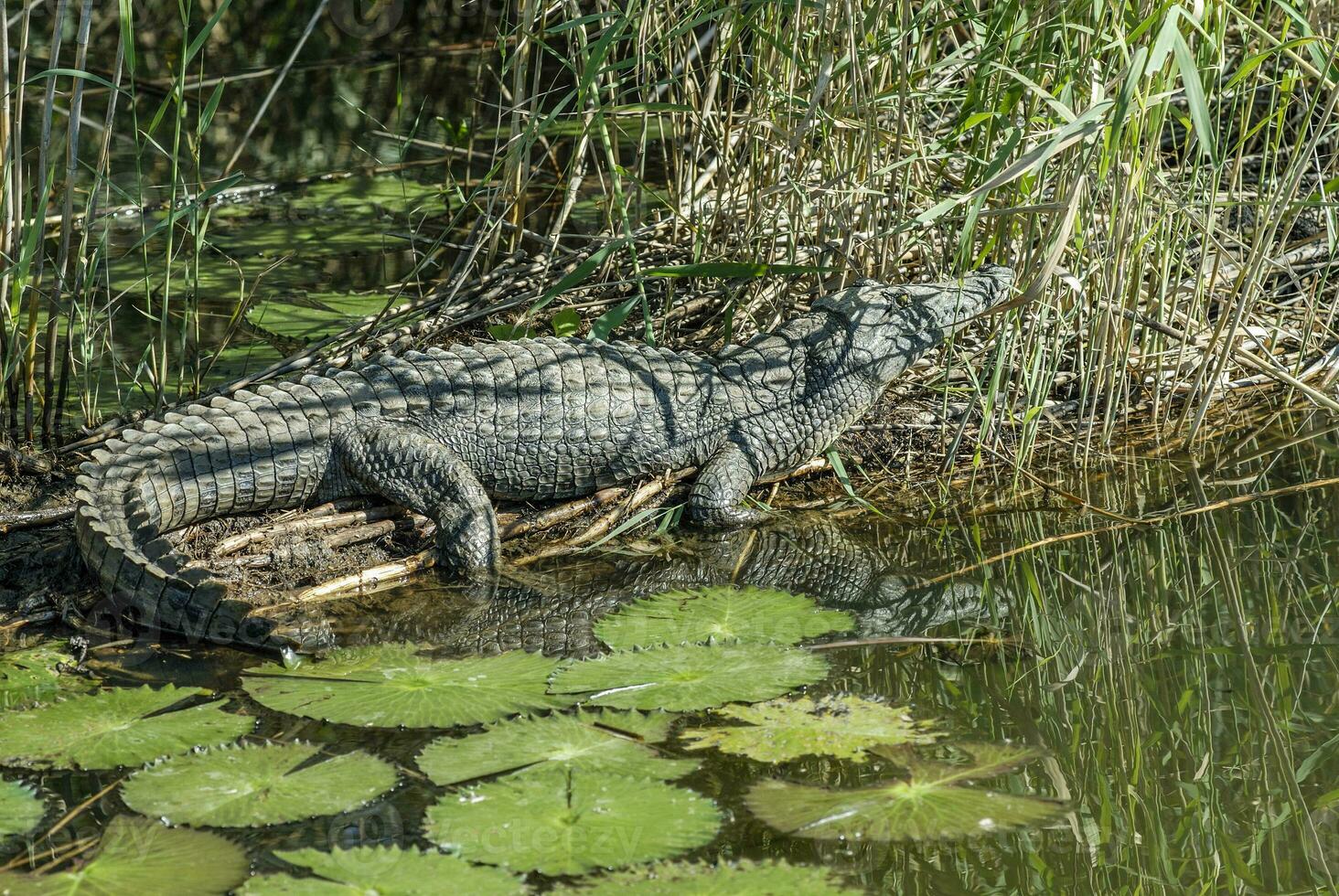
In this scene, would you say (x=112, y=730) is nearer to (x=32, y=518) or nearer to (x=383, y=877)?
(x=383, y=877)

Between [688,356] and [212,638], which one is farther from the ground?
[688,356]

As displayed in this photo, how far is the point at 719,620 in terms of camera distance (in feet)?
12.1

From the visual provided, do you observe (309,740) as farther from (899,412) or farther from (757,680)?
(899,412)

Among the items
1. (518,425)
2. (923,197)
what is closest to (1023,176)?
(923,197)

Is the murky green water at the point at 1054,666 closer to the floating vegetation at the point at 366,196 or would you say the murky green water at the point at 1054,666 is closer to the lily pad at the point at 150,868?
the lily pad at the point at 150,868

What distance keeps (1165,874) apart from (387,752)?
69.5 inches

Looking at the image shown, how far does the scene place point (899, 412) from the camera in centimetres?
516

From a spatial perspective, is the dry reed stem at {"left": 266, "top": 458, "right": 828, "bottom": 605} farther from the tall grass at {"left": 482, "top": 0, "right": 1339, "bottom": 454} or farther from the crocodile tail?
the tall grass at {"left": 482, "top": 0, "right": 1339, "bottom": 454}

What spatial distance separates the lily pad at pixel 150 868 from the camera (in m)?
2.51

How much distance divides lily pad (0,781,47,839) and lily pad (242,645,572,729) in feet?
1.86

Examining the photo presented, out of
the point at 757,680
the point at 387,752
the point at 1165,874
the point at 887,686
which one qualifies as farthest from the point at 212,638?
the point at 1165,874

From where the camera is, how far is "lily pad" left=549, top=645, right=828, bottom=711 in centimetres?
320

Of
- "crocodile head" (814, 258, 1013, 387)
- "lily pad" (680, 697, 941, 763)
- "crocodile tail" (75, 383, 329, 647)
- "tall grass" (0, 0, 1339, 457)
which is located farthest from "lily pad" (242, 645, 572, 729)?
"crocodile head" (814, 258, 1013, 387)

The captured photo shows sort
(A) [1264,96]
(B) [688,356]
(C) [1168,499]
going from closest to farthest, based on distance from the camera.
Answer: (C) [1168,499], (B) [688,356], (A) [1264,96]
